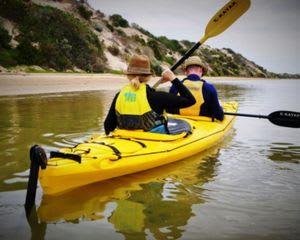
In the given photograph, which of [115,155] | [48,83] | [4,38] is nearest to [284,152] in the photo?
[115,155]

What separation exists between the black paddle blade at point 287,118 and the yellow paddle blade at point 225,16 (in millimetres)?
1801

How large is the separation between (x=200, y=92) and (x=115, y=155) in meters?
2.66

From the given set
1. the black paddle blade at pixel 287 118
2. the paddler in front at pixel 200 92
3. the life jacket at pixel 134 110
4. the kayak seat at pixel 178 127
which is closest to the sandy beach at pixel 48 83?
the paddler in front at pixel 200 92

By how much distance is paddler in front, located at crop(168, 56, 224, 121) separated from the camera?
19.0 ft

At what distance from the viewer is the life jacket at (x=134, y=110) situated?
3971 millimetres

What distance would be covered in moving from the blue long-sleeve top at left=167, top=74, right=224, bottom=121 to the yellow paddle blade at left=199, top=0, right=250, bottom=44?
0.80m

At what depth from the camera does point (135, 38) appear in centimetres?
3422

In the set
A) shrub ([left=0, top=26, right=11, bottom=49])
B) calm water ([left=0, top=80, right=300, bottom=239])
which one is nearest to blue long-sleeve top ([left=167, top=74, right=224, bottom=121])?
calm water ([left=0, top=80, right=300, bottom=239])

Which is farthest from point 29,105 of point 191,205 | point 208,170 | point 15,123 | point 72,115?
point 191,205

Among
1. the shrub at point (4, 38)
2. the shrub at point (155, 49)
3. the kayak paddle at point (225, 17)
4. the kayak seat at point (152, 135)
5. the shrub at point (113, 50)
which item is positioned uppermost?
the shrub at point (155, 49)

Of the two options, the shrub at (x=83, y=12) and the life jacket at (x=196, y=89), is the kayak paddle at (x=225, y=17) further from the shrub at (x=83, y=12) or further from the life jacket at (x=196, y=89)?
the shrub at (x=83, y=12)

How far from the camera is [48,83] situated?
1555 centimetres

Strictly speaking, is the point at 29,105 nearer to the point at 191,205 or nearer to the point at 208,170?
the point at 208,170

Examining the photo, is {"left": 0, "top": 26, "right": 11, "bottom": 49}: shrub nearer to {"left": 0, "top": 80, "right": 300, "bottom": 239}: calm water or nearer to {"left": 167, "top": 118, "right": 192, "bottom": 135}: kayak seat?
{"left": 0, "top": 80, "right": 300, "bottom": 239}: calm water
